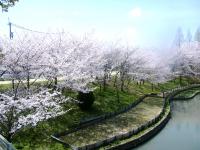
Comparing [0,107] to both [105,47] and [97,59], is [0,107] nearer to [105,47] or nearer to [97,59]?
[97,59]

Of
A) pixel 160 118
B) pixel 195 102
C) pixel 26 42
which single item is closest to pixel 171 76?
pixel 195 102

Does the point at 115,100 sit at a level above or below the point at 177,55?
below

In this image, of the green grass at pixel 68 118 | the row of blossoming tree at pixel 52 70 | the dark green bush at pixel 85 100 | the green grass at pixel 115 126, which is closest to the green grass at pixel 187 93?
the row of blossoming tree at pixel 52 70

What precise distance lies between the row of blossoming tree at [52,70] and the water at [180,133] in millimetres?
8691

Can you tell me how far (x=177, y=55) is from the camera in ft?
259

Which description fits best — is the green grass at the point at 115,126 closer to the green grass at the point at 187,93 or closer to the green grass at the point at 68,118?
the green grass at the point at 68,118

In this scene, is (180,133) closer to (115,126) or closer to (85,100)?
(115,126)

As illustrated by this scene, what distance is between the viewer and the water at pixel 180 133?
101ft

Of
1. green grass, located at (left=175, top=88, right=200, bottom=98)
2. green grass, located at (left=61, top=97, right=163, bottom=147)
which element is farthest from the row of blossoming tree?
green grass, located at (left=175, top=88, right=200, bottom=98)

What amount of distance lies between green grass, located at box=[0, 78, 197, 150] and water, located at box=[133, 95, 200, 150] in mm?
6564

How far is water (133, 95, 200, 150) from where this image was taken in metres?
30.9

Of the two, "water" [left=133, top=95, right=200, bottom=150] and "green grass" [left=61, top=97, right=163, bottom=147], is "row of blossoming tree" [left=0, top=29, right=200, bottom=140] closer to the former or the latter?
"green grass" [left=61, top=97, right=163, bottom=147]

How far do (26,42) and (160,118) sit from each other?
1874 cm

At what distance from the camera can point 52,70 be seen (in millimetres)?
32250
